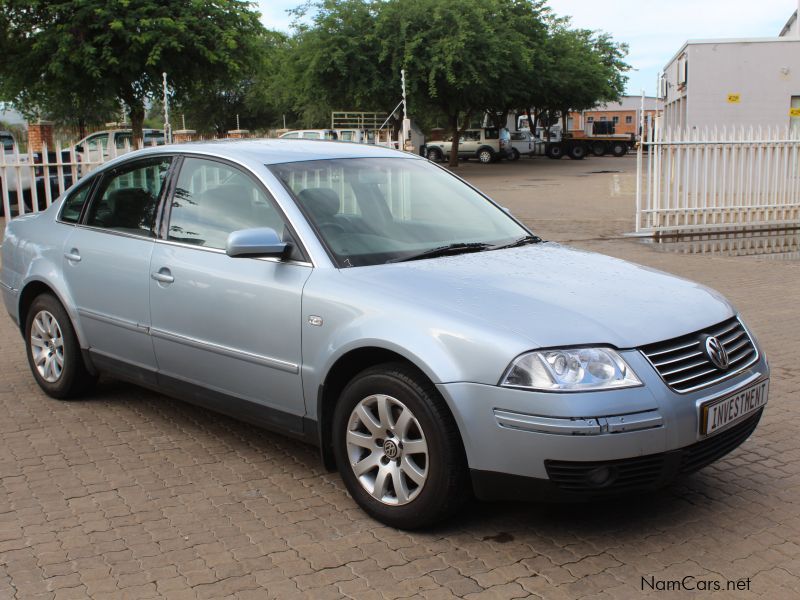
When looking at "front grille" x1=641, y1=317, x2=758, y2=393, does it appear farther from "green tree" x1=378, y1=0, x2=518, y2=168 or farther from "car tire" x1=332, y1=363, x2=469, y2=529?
"green tree" x1=378, y1=0, x2=518, y2=168

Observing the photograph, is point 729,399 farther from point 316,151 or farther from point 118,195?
point 118,195

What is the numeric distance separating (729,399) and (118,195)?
366 cm

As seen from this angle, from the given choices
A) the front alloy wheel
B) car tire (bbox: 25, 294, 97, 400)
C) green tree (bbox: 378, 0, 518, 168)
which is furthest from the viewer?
green tree (bbox: 378, 0, 518, 168)

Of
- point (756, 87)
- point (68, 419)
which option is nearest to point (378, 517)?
point (68, 419)

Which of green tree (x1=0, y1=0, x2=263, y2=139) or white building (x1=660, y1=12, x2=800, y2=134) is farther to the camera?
green tree (x1=0, y1=0, x2=263, y2=139)

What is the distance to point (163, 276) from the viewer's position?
471cm

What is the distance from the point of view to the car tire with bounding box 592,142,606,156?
2290 inches

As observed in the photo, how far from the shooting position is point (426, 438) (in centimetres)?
348

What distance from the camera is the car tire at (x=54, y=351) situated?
553cm

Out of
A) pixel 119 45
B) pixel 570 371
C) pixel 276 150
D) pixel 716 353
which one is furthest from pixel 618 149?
pixel 570 371

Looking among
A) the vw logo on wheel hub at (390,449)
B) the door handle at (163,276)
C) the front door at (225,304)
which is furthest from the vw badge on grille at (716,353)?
the door handle at (163,276)

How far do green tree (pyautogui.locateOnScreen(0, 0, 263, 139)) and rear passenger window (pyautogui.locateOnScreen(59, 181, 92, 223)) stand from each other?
2172 centimetres

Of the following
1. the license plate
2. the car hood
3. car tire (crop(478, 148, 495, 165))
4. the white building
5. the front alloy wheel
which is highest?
the white building

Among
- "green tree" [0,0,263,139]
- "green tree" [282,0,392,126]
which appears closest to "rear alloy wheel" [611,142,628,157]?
"green tree" [282,0,392,126]
